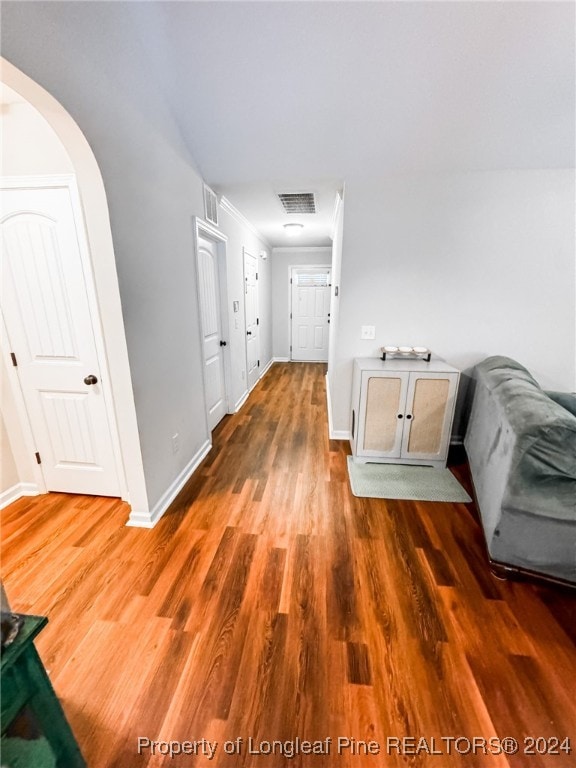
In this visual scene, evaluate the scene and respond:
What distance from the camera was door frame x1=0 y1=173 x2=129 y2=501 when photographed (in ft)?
5.57

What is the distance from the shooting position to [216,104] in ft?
6.74

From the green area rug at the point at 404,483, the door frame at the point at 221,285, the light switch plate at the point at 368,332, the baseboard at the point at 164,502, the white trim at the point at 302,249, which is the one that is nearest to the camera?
the baseboard at the point at 164,502

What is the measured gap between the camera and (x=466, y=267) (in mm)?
2646

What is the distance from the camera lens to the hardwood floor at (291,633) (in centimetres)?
104

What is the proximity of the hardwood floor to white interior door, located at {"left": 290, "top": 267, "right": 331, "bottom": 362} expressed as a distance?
15.5ft

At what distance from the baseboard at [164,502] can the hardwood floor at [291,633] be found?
0.06 meters

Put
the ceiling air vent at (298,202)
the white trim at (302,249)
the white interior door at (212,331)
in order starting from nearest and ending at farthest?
1. the white interior door at (212,331)
2. the ceiling air vent at (298,202)
3. the white trim at (302,249)

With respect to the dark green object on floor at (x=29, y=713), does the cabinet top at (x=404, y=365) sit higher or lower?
higher

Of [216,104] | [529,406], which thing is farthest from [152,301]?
[529,406]

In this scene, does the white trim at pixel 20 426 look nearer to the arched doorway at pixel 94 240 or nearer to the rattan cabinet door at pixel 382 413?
the arched doorway at pixel 94 240

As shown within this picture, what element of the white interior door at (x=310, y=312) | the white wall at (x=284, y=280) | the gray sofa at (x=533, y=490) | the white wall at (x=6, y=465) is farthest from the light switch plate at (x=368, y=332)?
the white wall at (x=284, y=280)

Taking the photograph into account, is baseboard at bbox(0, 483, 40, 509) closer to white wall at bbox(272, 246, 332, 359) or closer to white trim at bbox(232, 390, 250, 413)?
white trim at bbox(232, 390, 250, 413)

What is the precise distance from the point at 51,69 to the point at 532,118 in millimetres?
2825

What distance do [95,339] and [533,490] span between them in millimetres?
2537
